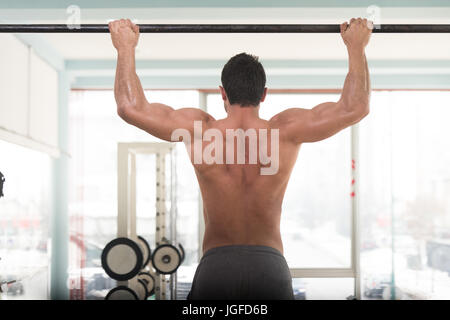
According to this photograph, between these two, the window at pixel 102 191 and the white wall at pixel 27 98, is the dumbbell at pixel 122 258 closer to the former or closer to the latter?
the white wall at pixel 27 98

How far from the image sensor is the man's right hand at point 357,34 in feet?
5.28

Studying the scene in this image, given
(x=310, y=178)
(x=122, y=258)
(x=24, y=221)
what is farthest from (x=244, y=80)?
(x=310, y=178)

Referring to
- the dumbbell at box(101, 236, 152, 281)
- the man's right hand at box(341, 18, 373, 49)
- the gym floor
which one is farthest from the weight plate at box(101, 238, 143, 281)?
the man's right hand at box(341, 18, 373, 49)

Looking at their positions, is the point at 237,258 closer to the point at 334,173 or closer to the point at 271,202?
the point at 271,202

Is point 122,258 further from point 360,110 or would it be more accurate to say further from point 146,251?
point 360,110

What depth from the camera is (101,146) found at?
6035 millimetres

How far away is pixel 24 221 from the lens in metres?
4.63

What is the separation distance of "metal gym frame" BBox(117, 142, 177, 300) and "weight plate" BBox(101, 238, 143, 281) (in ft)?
0.54

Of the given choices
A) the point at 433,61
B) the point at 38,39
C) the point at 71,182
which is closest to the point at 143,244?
the point at 71,182

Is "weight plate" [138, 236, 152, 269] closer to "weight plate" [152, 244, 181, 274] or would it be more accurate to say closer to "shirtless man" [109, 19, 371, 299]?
"weight plate" [152, 244, 181, 274]

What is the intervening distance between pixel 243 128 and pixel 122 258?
3.33 m

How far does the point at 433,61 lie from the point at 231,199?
4.84 m

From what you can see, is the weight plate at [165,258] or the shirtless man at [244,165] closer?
the shirtless man at [244,165]

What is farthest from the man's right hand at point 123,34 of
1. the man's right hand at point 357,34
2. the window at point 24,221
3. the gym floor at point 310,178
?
the gym floor at point 310,178
